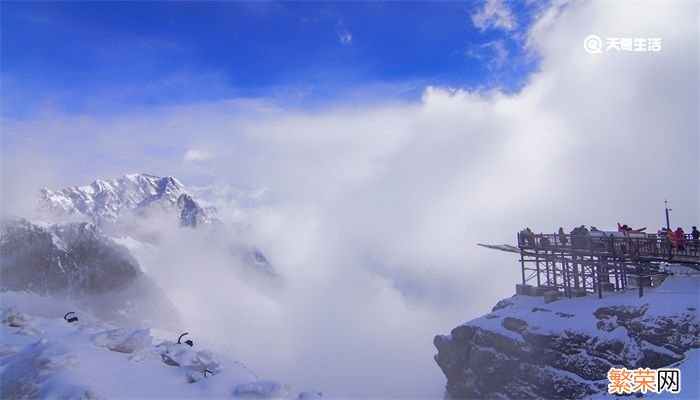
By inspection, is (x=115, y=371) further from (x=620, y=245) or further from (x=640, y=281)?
(x=620, y=245)

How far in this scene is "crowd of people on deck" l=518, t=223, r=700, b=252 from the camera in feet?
93.7

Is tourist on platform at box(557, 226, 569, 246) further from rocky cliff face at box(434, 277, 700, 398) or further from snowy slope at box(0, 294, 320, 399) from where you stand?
snowy slope at box(0, 294, 320, 399)

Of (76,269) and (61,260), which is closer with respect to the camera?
(61,260)

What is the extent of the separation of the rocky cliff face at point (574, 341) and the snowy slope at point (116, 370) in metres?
22.9

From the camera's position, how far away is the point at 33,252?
6732 inches

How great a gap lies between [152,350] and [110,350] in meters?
1.52

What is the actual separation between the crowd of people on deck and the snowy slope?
2673cm

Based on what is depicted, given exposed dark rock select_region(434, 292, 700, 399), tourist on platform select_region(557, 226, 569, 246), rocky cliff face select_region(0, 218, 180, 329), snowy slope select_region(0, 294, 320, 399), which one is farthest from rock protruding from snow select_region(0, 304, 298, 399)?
rocky cliff face select_region(0, 218, 180, 329)

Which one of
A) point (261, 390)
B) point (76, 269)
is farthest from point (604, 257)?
point (76, 269)

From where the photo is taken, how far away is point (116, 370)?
15.6 meters

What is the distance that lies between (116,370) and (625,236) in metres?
33.0

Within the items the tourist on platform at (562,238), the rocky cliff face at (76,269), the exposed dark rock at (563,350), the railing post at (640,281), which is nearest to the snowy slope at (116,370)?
the exposed dark rock at (563,350)

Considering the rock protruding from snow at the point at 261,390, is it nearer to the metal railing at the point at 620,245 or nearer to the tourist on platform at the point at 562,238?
the metal railing at the point at 620,245

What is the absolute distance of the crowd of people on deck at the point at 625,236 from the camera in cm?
2855
